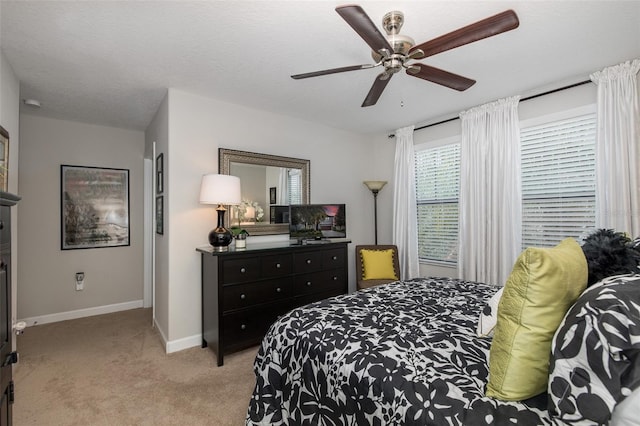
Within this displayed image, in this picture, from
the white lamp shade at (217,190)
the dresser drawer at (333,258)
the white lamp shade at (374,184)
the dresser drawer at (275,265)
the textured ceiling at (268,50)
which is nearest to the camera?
the textured ceiling at (268,50)

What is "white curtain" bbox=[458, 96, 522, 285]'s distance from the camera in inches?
119

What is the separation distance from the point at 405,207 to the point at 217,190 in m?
2.45

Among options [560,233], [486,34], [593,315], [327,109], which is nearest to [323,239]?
[327,109]

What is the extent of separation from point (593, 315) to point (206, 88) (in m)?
3.13

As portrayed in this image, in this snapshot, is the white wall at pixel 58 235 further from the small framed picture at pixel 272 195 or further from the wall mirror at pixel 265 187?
the small framed picture at pixel 272 195

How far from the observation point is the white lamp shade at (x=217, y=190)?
2.77 meters

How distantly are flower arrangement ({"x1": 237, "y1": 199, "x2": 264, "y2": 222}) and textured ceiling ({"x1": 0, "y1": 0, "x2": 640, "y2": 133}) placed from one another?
1105mm

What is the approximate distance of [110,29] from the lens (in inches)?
77.3

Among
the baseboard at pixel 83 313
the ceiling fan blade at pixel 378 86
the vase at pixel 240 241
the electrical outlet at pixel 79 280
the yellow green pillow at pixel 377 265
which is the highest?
the ceiling fan blade at pixel 378 86

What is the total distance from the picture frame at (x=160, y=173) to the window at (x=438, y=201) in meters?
3.12

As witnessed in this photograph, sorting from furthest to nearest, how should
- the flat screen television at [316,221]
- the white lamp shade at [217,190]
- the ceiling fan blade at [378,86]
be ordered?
the flat screen television at [316,221]
the white lamp shade at [217,190]
the ceiling fan blade at [378,86]

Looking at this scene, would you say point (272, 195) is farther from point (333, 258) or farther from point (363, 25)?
point (363, 25)

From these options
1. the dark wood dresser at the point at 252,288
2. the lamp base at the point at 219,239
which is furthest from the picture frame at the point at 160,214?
the lamp base at the point at 219,239

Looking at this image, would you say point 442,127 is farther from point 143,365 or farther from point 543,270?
point 143,365
